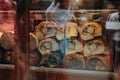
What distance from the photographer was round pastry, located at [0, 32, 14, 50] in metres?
2.39

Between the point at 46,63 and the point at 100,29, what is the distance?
1.87 feet

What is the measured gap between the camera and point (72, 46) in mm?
2303

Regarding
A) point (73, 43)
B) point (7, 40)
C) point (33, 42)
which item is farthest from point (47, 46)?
point (7, 40)

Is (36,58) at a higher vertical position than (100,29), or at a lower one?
lower

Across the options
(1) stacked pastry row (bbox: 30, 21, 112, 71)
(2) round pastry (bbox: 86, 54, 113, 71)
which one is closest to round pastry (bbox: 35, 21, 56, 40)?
(1) stacked pastry row (bbox: 30, 21, 112, 71)

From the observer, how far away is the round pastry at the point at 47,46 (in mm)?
2342

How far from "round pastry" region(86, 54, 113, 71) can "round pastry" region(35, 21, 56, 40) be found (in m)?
0.41

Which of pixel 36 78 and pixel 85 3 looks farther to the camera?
pixel 36 78

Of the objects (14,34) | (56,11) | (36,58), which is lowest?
(36,58)

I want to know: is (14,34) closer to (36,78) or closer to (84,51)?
(36,78)

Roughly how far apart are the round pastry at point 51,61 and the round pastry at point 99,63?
0.26m

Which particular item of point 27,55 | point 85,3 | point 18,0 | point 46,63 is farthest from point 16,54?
point 85,3

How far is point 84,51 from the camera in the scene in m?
2.28

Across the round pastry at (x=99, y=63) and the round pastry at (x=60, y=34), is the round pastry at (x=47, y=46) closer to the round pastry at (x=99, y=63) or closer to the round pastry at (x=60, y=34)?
the round pastry at (x=60, y=34)
